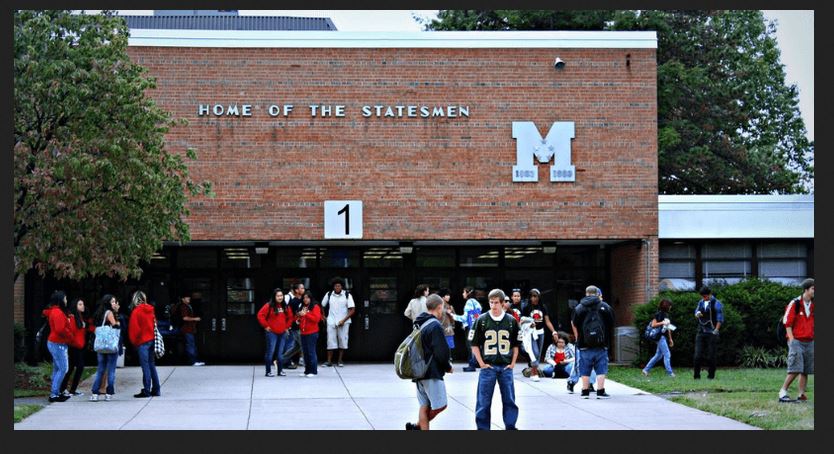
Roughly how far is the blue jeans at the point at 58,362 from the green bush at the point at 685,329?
468 inches

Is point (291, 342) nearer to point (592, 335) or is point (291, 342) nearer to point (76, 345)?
point (76, 345)

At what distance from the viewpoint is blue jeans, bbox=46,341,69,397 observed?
17766 millimetres

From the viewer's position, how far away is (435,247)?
27172 millimetres

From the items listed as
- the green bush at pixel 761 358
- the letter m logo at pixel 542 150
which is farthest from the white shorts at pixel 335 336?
the green bush at pixel 761 358

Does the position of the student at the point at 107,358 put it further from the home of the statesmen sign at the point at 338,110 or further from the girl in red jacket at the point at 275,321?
the home of the statesmen sign at the point at 338,110

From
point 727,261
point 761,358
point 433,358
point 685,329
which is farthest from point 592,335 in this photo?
point 727,261

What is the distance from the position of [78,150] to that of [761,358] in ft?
47.4

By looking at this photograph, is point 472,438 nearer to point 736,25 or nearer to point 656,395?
point 656,395

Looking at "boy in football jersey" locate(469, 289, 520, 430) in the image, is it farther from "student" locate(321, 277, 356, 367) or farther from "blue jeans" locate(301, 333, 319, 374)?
"student" locate(321, 277, 356, 367)

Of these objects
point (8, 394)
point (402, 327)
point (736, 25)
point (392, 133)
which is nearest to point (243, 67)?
point (392, 133)

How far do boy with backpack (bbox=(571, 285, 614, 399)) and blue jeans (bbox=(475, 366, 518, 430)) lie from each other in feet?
14.8

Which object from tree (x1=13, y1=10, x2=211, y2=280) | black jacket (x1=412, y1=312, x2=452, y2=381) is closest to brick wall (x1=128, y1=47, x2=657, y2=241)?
tree (x1=13, y1=10, x2=211, y2=280)

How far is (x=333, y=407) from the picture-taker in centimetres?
1716

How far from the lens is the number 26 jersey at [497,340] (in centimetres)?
1322
